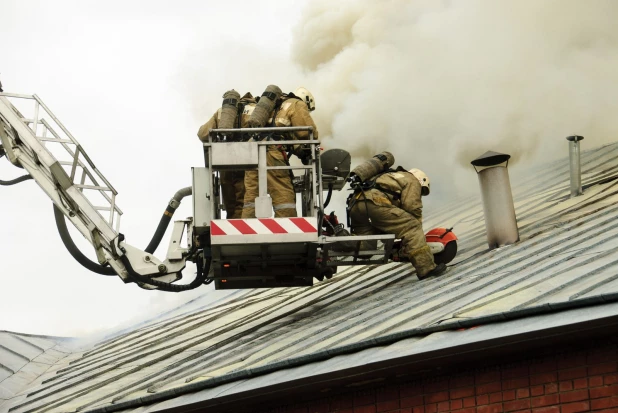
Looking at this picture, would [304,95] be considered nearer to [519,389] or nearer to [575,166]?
[575,166]

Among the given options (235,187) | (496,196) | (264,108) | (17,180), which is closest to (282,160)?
(264,108)

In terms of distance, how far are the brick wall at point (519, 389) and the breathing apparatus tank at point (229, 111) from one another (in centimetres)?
339

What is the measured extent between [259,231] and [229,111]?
141 cm

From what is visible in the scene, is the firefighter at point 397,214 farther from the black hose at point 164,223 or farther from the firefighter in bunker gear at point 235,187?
the black hose at point 164,223

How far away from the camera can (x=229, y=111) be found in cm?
934

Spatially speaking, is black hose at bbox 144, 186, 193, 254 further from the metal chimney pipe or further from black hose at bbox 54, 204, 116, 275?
the metal chimney pipe

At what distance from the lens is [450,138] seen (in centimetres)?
1652

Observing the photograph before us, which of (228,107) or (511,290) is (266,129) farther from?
(511,290)

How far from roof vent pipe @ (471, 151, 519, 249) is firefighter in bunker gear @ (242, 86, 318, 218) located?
64.5 inches

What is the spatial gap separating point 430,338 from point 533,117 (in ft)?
33.4

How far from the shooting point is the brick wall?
5.62 metres

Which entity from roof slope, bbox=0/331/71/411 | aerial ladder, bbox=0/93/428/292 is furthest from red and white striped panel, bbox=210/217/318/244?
roof slope, bbox=0/331/71/411

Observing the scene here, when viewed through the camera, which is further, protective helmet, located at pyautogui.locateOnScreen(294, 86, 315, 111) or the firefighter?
protective helmet, located at pyautogui.locateOnScreen(294, 86, 315, 111)

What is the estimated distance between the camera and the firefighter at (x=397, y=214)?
912cm
